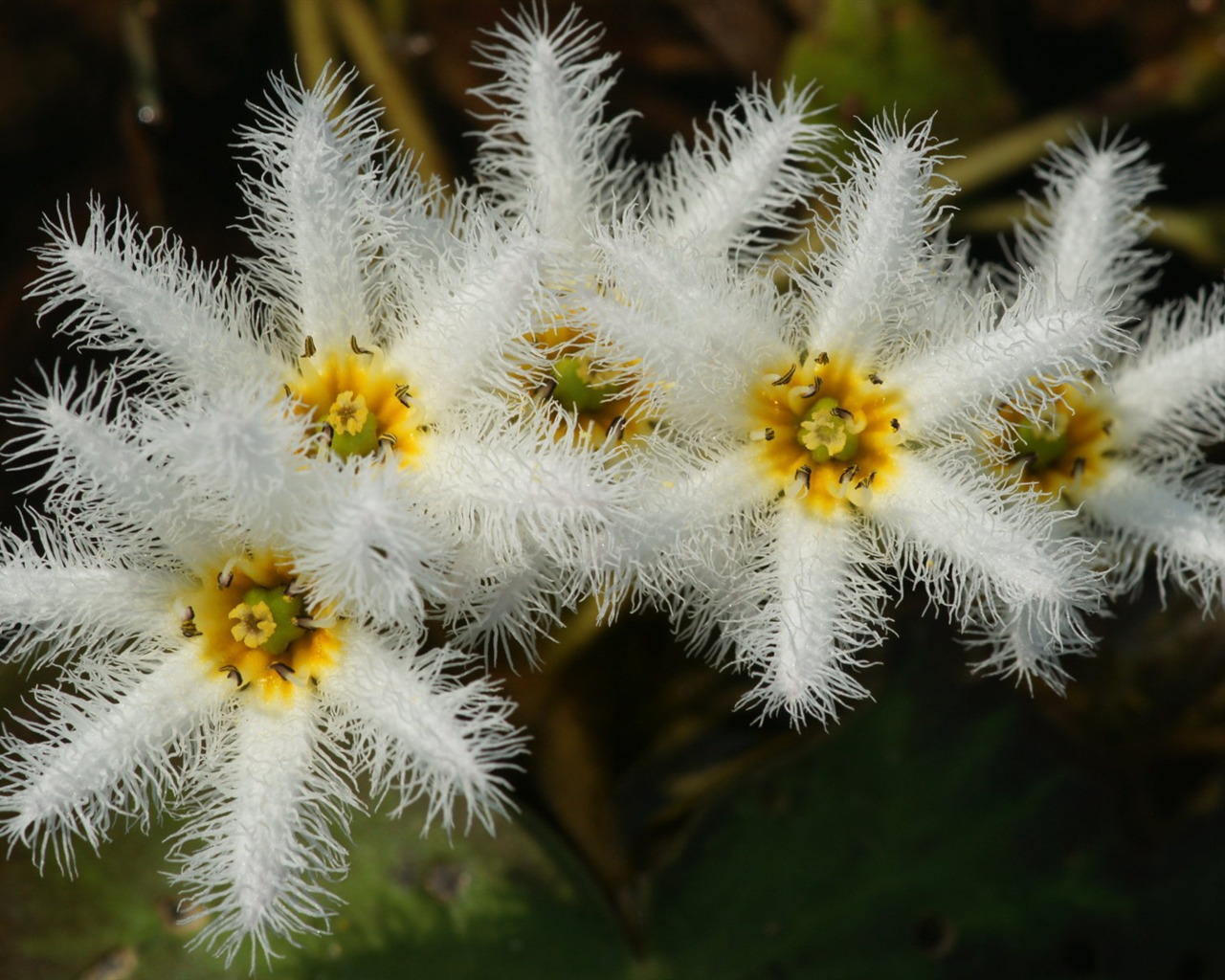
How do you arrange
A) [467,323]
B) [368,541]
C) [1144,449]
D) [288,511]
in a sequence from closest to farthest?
[368,541] → [288,511] → [467,323] → [1144,449]

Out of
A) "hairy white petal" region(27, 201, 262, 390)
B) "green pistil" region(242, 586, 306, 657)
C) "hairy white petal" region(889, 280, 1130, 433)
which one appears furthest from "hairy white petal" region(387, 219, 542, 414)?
"hairy white petal" region(889, 280, 1130, 433)

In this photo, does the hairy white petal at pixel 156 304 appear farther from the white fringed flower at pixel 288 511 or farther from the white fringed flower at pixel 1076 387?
the white fringed flower at pixel 1076 387

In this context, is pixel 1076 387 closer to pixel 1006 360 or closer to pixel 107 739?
pixel 1006 360

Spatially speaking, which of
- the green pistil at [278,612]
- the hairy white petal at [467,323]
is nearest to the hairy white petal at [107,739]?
the green pistil at [278,612]

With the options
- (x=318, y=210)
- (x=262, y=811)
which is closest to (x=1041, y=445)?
(x=318, y=210)

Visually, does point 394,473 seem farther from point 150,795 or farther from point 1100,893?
point 1100,893

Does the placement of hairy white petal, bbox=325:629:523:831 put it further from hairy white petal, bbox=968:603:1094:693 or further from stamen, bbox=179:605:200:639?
hairy white petal, bbox=968:603:1094:693

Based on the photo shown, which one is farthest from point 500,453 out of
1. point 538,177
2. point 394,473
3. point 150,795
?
point 150,795
